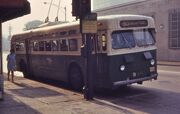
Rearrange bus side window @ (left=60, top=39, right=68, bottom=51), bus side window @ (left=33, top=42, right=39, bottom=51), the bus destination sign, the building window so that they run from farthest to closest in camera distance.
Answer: the building window → bus side window @ (left=33, top=42, right=39, bottom=51) → bus side window @ (left=60, top=39, right=68, bottom=51) → the bus destination sign

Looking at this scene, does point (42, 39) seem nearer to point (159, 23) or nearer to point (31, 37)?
point (31, 37)

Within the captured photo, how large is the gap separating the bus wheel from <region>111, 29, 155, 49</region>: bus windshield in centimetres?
245

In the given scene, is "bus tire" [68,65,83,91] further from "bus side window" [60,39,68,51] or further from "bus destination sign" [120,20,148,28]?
"bus destination sign" [120,20,148,28]

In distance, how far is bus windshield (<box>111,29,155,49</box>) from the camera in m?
14.5

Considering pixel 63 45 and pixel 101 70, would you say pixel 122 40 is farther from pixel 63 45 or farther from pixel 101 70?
pixel 63 45

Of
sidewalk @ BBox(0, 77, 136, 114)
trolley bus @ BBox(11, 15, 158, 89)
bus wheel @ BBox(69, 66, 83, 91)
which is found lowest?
sidewalk @ BBox(0, 77, 136, 114)

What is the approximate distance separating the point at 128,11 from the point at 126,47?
1442 inches

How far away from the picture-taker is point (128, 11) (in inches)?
1996

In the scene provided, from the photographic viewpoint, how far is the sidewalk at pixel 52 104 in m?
11.8

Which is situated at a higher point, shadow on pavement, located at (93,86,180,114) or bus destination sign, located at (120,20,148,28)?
bus destination sign, located at (120,20,148,28)

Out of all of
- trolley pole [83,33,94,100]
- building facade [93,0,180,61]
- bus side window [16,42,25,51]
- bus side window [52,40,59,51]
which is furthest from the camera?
building facade [93,0,180,61]

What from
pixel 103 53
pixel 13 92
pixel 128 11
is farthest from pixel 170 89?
pixel 128 11

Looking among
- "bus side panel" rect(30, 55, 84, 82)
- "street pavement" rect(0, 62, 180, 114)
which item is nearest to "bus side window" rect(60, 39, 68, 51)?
"bus side panel" rect(30, 55, 84, 82)

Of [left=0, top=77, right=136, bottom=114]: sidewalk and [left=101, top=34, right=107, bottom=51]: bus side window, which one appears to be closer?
[left=0, top=77, right=136, bottom=114]: sidewalk
